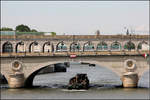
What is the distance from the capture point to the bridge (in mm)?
82625

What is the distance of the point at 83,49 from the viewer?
86750 millimetres

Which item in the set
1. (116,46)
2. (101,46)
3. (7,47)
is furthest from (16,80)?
(116,46)

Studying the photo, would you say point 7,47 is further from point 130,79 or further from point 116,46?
point 130,79

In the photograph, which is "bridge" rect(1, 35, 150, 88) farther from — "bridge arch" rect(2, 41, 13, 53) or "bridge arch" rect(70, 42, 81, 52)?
"bridge arch" rect(2, 41, 13, 53)

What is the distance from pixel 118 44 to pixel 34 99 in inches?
1020

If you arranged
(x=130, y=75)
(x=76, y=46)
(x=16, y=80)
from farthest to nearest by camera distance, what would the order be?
1. (x=76, y=46)
2. (x=16, y=80)
3. (x=130, y=75)

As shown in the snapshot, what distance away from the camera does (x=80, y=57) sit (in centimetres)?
8444

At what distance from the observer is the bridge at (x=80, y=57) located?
271ft

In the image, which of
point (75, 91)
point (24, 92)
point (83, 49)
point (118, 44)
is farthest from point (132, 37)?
point (24, 92)

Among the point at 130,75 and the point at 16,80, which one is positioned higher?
the point at 130,75

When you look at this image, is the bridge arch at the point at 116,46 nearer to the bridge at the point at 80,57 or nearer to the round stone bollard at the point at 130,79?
the bridge at the point at 80,57

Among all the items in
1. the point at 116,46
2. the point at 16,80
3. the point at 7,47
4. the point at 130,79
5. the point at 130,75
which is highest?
the point at 116,46

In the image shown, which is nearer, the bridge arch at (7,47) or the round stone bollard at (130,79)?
the round stone bollard at (130,79)

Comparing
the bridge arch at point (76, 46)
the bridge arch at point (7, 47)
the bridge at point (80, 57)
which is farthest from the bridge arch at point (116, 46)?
the bridge arch at point (7, 47)
